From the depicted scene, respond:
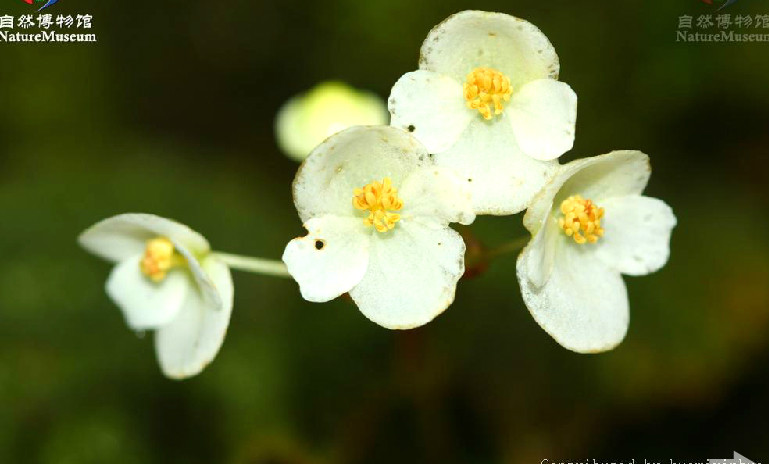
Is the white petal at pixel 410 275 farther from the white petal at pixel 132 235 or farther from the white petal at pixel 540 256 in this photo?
the white petal at pixel 132 235

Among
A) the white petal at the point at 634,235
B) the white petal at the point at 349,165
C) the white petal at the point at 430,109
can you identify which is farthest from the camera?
the white petal at the point at 634,235

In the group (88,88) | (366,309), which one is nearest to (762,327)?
(366,309)

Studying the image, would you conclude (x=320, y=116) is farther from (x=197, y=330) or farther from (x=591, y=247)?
(x=591, y=247)

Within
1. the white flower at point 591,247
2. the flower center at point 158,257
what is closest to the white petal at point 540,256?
the white flower at point 591,247

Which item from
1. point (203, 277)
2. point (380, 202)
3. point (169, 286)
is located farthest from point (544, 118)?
point (169, 286)

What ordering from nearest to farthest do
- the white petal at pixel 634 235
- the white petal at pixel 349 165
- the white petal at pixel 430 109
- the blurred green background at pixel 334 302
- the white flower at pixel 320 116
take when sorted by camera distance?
1. the white petal at pixel 349 165
2. the white petal at pixel 430 109
3. the white petal at pixel 634 235
4. the white flower at pixel 320 116
5. the blurred green background at pixel 334 302

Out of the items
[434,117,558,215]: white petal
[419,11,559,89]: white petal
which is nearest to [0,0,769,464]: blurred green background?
[434,117,558,215]: white petal
